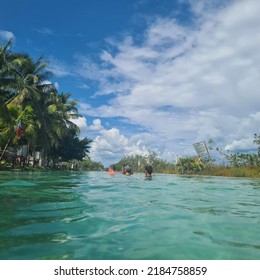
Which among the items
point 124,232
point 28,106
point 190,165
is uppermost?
point 28,106

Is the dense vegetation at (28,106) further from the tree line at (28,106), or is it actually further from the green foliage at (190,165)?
the green foliage at (190,165)

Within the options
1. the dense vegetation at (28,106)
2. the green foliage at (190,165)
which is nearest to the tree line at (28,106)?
the dense vegetation at (28,106)

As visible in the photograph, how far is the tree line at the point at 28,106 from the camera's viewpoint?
2401 centimetres

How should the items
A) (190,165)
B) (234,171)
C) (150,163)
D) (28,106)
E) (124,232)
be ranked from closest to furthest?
(124,232) < (28,106) < (234,171) < (190,165) < (150,163)

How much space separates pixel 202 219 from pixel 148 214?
1154 millimetres

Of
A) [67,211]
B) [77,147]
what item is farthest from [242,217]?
[77,147]

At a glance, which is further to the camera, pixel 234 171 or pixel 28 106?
pixel 234 171

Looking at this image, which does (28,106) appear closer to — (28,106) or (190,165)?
(28,106)

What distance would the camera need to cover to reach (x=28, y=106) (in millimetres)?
27047

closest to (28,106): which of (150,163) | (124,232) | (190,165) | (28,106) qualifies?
(28,106)

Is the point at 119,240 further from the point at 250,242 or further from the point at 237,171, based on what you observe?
the point at 237,171

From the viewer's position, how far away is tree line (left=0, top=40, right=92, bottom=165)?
24.0 meters

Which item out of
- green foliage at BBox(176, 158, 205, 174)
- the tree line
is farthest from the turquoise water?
green foliage at BBox(176, 158, 205, 174)
